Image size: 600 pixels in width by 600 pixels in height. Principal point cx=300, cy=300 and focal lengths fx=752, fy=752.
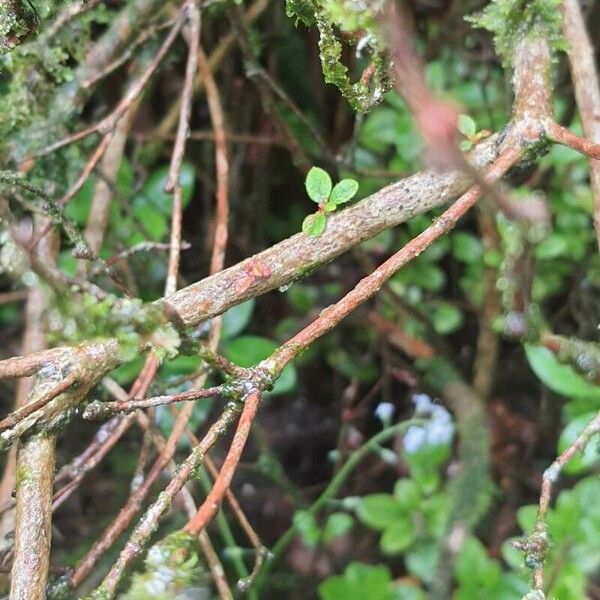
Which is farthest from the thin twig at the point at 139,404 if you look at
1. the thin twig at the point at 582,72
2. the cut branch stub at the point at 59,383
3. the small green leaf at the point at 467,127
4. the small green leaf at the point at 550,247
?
the small green leaf at the point at 550,247

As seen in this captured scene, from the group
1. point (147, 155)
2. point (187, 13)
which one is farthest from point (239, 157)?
point (187, 13)

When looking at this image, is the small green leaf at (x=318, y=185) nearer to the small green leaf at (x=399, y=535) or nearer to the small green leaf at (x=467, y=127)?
the small green leaf at (x=467, y=127)

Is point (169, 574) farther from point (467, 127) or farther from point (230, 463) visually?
point (467, 127)

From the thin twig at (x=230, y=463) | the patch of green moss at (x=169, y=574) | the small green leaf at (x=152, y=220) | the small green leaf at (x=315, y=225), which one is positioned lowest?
the patch of green moss at (x=169, y=574)

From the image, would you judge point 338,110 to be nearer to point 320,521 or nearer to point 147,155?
point 147,155

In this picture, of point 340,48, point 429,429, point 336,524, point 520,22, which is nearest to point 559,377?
point 429,429

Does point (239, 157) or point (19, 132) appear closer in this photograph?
point (19, 132)

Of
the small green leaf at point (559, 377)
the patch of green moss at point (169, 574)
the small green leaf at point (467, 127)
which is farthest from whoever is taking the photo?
the small green leaf at point (559, 377)

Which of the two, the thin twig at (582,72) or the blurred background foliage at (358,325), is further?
the blurred background foliage at (358,325)
